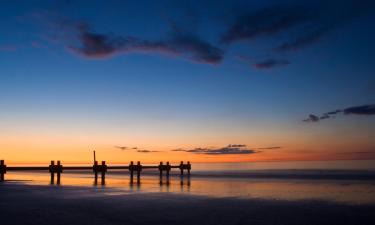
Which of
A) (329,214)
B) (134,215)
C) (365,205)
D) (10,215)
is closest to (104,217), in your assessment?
(134,215)

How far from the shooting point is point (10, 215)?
511 inches

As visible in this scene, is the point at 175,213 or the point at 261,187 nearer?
the point at 175,213

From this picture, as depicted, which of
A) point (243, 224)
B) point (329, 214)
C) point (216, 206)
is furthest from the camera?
point (216, 206)

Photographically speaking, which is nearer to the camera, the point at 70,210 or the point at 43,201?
the point at 70,210

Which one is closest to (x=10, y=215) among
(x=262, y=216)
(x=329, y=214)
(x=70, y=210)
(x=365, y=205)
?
(x=70, y=210)

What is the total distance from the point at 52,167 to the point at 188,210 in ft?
82.2

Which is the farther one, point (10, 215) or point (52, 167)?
point (52, 167)

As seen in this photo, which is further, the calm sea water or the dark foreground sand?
the calm sea water

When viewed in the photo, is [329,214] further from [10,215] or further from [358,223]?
[10,215]

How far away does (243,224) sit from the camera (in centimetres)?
1218

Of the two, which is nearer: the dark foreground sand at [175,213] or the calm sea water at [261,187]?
the dark foreground sand at [175,213]

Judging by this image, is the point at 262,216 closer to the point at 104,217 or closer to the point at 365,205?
the point at 104,217

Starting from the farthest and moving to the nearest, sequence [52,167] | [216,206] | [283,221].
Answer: [52,167] < [216,206] < [283,221]

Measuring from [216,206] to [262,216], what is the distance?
10.3 ft
